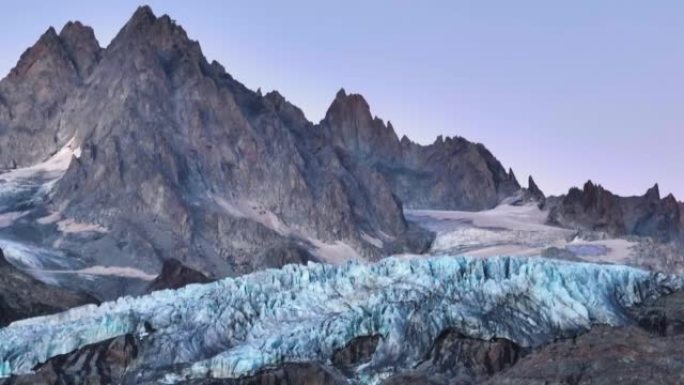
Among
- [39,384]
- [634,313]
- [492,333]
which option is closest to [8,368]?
[39,384]

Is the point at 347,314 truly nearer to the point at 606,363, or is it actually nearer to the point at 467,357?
the point at 467,357

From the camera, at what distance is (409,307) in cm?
12375

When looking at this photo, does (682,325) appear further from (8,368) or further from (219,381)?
(8,368)

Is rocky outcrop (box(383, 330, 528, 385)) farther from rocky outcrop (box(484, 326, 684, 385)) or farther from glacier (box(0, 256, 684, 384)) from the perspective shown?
rocky outcrop (box(484, 326, 684, 385))

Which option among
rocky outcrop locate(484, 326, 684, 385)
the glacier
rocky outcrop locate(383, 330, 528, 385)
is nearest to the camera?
rocky outcrop locate(484, 326, 684, 385)

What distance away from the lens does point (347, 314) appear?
405ft

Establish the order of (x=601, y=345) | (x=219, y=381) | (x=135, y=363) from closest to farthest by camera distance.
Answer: (x=601, y=345) → (x=219, y=381) → (x=135, y=363)

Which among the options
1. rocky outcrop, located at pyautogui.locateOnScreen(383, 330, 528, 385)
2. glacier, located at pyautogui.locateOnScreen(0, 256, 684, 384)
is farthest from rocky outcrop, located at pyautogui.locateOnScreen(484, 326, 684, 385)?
glacier, located at pyautogui.locateOnScreen(0, 256, 684, 384)

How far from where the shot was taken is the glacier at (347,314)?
393 feet

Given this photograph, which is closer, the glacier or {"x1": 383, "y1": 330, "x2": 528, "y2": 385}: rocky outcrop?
{"x1": 383, "y1": 330, "x2": 528, "y2": 385}: rocky outcrop

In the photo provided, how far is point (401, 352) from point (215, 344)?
16.1m

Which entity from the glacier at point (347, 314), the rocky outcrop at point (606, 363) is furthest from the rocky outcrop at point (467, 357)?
the rocky outcrop at point (606, 363)

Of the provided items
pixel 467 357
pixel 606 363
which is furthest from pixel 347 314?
pixel 606 363

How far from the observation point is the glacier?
120m
